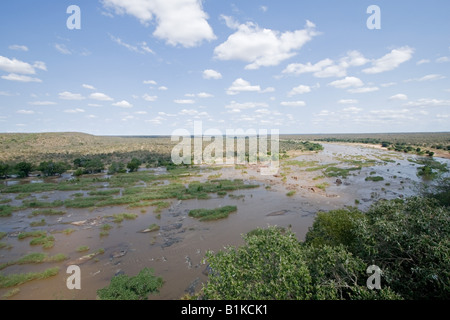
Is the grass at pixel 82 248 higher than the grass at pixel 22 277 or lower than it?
higher

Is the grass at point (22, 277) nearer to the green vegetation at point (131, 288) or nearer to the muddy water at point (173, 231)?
→ the muddy water at point (173, 231)

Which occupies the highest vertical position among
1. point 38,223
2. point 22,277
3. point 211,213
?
point 211,213

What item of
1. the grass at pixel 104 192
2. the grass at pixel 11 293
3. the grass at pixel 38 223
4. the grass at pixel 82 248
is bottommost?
the grass at pixel 11 293

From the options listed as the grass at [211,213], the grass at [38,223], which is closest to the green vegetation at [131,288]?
the grass at [211,213]

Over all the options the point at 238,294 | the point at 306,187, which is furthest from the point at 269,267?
the point at 306,187

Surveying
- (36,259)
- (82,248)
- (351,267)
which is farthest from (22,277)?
(351,267)

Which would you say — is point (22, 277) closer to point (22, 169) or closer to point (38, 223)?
point (38, 223)
